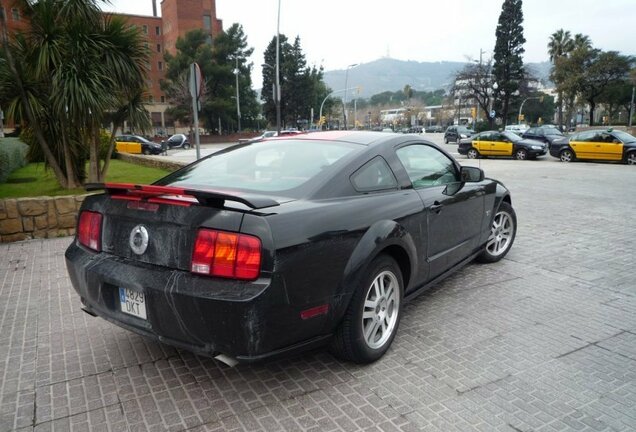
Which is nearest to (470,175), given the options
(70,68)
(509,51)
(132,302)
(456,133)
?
(132,302)

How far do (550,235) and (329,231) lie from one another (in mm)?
5266

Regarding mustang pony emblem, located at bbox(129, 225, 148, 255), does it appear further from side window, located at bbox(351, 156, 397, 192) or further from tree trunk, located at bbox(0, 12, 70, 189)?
tree trunk, located at bbox(0, 12, 70, 189)

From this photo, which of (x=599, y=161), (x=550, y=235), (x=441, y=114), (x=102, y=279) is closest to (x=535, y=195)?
(x=550, y=235)

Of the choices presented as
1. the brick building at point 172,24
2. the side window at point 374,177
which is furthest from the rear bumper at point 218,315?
the brick building at point 172,24

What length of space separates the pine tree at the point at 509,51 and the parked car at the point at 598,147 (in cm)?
3570

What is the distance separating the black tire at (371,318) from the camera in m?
2.86

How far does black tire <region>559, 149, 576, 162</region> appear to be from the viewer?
21.2 m

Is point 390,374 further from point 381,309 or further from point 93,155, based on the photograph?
point 93,155

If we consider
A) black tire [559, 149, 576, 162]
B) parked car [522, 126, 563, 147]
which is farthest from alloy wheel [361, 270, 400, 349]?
parked car [522, 126, 563, 147]

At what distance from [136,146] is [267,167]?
3538 cm

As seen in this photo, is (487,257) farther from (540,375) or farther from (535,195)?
(535,195)

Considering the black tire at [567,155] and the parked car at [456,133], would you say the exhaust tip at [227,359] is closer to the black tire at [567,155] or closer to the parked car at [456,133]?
the black tire at [567,155]

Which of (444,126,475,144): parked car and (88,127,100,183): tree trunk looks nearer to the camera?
(88,127,100,183): tree trunk

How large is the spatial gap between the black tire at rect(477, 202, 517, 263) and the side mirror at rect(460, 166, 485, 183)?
3.00 ft
